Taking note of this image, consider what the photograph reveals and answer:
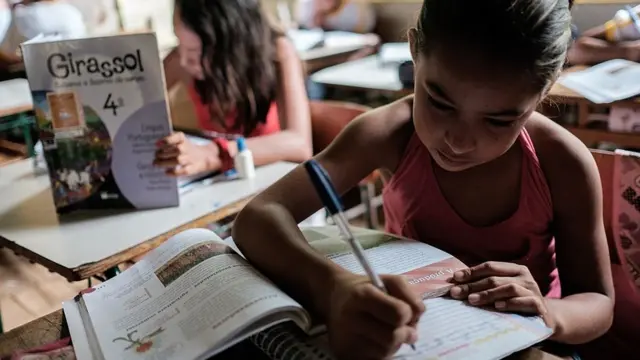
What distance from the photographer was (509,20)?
0.84m

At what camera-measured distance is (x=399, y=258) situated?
37.8 inches

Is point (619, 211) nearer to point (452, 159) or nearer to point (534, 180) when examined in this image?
point (534, 180)

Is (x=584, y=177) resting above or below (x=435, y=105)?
below

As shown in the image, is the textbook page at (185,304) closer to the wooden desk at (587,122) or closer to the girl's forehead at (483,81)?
the girl's forehead at (483,81)

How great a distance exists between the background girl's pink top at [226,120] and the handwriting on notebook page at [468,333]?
1.31m

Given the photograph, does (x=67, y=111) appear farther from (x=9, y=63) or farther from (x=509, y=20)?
(x=9, y=63)

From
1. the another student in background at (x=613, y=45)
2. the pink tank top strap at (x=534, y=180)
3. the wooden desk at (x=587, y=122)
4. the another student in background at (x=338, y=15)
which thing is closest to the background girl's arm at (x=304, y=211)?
the pink tank top strap at (x=534, y=180)

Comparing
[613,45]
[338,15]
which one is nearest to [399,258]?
[613,45]

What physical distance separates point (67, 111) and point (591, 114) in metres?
2.00

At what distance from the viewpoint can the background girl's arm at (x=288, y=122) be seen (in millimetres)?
1708

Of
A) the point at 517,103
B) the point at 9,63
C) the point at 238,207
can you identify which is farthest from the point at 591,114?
the point at 9,63

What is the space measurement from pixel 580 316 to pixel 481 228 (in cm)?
22

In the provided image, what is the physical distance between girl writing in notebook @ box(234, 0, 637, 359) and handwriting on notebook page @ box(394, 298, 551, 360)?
0.07ft

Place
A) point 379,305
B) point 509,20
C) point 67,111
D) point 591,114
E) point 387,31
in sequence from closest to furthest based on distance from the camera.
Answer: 1. point 379,305
2. point 509,20
3. point 67,111
4. point 591,114
5. point 387,31
